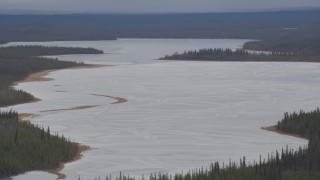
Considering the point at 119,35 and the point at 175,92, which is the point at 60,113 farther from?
the point at 119,35

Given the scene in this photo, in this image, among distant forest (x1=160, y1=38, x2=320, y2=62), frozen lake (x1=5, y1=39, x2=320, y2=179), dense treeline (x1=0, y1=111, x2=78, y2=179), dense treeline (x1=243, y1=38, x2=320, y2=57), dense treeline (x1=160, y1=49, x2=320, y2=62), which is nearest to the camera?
dense treeline (x1=0, y1=111, x2=78, y2=179)

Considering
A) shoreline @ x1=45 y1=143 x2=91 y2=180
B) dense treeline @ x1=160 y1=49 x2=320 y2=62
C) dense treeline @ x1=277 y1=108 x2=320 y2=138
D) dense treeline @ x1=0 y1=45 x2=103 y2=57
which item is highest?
dense treeline @ x1=0 y1=45 x2=103 y2=57

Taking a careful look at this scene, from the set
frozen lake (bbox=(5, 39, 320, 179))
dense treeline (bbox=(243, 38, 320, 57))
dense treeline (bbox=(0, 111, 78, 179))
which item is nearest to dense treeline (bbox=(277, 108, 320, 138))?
frozen lake (bbox=(5, 39, 320, 179))

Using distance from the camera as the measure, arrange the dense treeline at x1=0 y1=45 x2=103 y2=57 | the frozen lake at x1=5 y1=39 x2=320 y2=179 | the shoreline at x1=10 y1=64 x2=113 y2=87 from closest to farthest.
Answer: the frozen lake at x1=5 y1=39 x2=320 y2=179 → the shoreline at x1=10 y1=64 x2=113 y2=87 → the dense treeline at x1=0 y1=45 x2=103 y2=57

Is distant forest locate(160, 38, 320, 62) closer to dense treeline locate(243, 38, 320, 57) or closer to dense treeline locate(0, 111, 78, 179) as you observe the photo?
dense treeline locate(243, 38, 320, 57)

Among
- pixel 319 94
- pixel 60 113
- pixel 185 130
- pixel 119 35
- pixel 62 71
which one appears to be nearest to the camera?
pixel 185 130

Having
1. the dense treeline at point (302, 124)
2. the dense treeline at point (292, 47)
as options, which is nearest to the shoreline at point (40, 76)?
the dense treeline at point (302, 124)

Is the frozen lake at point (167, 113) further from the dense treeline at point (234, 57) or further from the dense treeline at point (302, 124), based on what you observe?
the dense treeline at point (234, 57)

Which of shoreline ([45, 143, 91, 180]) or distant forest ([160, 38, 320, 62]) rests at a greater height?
distant forest ([160, 38, 320, 62])

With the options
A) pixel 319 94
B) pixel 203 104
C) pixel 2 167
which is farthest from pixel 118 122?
pixel 319 94
